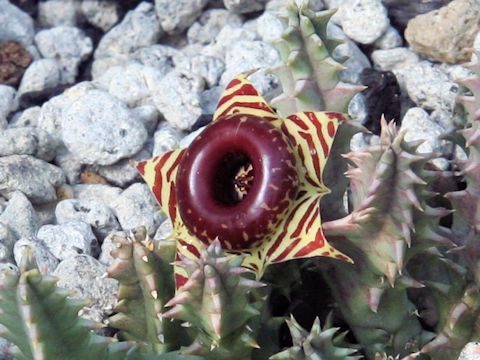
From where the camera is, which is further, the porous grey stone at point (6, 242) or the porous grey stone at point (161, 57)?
the porous grey stone at point (161, 57)

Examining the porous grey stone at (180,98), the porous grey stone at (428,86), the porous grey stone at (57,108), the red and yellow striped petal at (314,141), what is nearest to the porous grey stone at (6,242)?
the porous grey stone at (57,108)

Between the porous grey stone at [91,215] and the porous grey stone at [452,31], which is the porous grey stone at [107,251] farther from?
the porous grey stone at [452,31]

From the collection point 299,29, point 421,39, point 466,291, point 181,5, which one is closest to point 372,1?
point 421,39

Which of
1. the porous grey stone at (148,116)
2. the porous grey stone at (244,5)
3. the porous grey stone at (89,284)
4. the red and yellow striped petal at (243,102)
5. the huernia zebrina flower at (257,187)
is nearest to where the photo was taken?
the huernia zebrina flower at (257,187)

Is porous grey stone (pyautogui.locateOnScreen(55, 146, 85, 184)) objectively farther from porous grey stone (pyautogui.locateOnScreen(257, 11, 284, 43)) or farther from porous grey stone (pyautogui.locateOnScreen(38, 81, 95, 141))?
porous grey stone (pyautogui.locateOnScreen(257, 11, 284, 43))

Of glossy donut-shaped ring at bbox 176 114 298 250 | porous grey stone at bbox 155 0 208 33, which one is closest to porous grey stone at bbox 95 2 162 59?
porous grey stone at bbox 155 0 208 33

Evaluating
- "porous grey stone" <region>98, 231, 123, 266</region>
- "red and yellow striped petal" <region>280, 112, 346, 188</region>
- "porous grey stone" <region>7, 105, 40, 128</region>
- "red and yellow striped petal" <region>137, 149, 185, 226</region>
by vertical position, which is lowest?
"porous grey stone" <region>98, 231, 123, 266</region>
